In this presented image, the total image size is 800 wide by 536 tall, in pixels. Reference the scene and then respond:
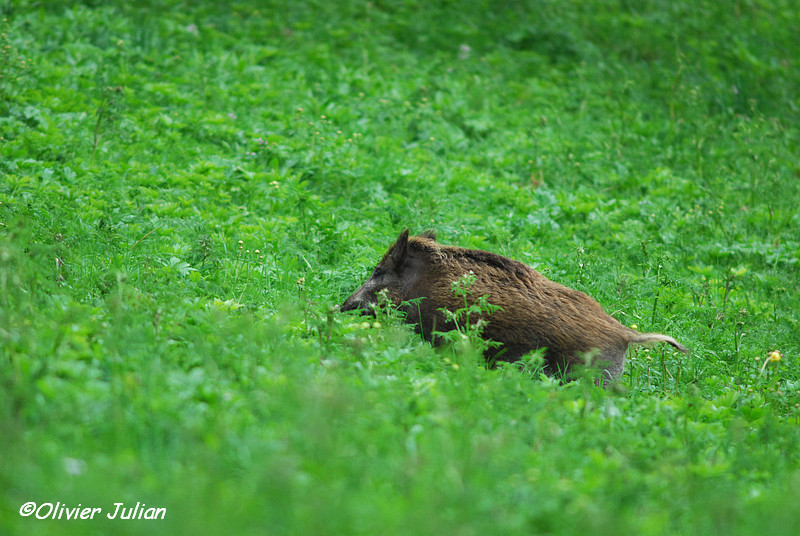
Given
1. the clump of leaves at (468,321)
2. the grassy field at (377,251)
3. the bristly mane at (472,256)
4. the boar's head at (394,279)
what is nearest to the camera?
the grassy field at (377,251)

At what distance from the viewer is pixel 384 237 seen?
22.4 ft

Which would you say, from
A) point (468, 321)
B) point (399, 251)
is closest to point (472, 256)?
point (399, 251)

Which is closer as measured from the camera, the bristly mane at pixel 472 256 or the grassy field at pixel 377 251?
the grassy field at pixel 377 251

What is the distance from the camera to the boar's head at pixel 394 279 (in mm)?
5781

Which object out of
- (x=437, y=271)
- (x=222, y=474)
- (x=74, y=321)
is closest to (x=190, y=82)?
(x=437, y=271)

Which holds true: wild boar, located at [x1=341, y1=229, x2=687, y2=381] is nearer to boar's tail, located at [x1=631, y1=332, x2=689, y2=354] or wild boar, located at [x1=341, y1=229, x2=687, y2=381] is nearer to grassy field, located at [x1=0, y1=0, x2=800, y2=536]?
boar's tail, located at [x1=631, y1=332, x2=689, y2=354]

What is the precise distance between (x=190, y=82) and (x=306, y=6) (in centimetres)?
369

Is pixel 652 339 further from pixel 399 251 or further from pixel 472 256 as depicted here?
pixel 399 251

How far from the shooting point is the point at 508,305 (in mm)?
5227

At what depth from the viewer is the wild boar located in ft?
16.6

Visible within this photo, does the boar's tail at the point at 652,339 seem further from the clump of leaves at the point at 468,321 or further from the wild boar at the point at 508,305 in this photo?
the clump of leaves at the point at 468,321

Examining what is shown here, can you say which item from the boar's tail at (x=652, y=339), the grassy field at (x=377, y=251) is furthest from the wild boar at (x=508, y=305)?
the grassy field at (x=377, y=251)

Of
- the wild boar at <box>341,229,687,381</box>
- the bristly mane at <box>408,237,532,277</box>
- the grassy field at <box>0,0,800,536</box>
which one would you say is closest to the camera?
the grassy field at <box>0,0,800,536</box>

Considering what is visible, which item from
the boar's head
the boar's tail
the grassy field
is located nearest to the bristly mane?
the boar's head
